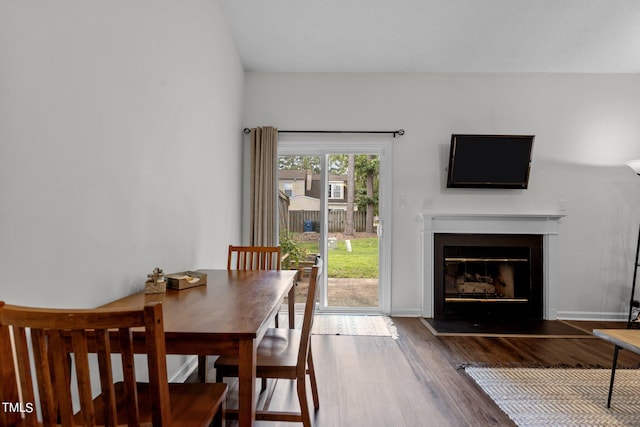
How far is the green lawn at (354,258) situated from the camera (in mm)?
4055

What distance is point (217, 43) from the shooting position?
292 cm

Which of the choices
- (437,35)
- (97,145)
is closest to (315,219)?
(437,35)

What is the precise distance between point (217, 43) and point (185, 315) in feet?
8.10

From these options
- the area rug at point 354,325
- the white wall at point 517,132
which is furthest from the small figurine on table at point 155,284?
the white wall at point 517,132

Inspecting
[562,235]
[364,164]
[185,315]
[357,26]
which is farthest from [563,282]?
[185,315]

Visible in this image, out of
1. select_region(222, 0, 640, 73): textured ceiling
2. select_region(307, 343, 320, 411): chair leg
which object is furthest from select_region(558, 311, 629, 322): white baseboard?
select_region(307, 343, 320, 411): chair leg

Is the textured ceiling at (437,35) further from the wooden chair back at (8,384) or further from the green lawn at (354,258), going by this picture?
the wooden chair back at (8,384)

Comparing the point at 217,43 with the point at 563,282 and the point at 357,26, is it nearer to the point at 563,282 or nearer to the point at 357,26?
the point at 357,26

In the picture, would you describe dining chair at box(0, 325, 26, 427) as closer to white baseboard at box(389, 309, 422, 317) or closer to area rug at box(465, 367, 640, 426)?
area rug at box(465, 367, 640, 426)

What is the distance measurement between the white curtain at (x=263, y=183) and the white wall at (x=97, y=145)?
1.24m

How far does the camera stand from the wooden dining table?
3.46 ft

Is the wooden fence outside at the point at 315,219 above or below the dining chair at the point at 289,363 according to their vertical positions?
above

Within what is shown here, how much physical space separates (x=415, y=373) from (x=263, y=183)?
93.9 inches

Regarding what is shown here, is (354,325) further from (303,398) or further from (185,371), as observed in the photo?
(303,398)
